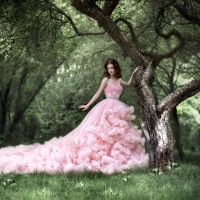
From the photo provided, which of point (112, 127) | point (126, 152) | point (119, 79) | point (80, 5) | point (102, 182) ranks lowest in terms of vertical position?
point (102, 182)

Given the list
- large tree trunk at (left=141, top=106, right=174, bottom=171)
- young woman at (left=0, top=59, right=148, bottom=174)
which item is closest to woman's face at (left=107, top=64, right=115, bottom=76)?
young woman at (left=0, top=59, right=148, bottom=174)

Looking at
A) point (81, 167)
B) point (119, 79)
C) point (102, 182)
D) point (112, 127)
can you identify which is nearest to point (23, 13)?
point (119, 79)

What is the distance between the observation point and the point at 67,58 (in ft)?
59.1

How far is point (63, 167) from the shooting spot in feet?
26.3

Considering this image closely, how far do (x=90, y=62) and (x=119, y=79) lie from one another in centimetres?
634

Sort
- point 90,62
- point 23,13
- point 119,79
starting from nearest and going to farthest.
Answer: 1. point 119,79
2. point 23,13
3. point 90,62

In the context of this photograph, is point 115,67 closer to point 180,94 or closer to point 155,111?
point 155,111

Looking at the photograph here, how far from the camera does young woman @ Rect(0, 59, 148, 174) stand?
8.10m

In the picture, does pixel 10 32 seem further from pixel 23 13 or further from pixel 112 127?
pixel 112 127

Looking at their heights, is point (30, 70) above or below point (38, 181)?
above

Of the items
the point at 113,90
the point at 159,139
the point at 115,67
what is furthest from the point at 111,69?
the point at 159,139

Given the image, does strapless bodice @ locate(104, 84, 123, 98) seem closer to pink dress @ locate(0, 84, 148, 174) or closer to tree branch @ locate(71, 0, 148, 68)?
pink dress @ locate(0, 84, 148, 174)

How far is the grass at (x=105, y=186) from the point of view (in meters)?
5.59

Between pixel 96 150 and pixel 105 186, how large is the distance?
220 centimetres
